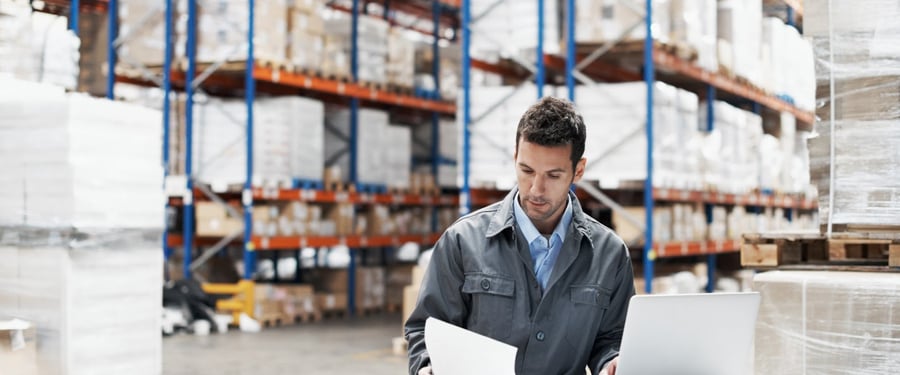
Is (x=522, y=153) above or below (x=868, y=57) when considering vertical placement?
below

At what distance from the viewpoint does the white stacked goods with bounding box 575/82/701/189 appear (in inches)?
337

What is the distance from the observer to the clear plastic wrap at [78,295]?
16.5 ft

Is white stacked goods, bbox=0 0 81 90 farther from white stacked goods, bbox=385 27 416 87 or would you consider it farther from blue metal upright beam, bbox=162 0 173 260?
white stacked goods, bbox=385 27 416 87

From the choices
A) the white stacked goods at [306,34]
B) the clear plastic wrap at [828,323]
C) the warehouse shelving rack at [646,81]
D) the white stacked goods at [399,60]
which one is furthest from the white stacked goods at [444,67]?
the clear plastic wrap at [828,323]

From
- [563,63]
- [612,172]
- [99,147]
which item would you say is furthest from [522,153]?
[563,63]

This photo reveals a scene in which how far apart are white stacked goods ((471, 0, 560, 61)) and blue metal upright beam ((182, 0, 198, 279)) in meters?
3.04

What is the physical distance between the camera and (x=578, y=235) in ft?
8.95

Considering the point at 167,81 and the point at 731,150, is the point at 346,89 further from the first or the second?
the point at 731,150

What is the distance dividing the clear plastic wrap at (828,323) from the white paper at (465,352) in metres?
2.08

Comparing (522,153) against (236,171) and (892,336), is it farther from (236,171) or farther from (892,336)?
(236,171)

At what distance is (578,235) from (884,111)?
6.12ft

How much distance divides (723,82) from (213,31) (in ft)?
17.6

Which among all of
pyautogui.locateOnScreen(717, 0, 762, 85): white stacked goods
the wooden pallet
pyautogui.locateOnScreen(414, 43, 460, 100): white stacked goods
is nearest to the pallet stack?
the wooden pallet

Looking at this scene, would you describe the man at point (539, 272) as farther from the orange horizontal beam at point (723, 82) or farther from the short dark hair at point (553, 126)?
the orange horizontal beam at point (723, 82)
